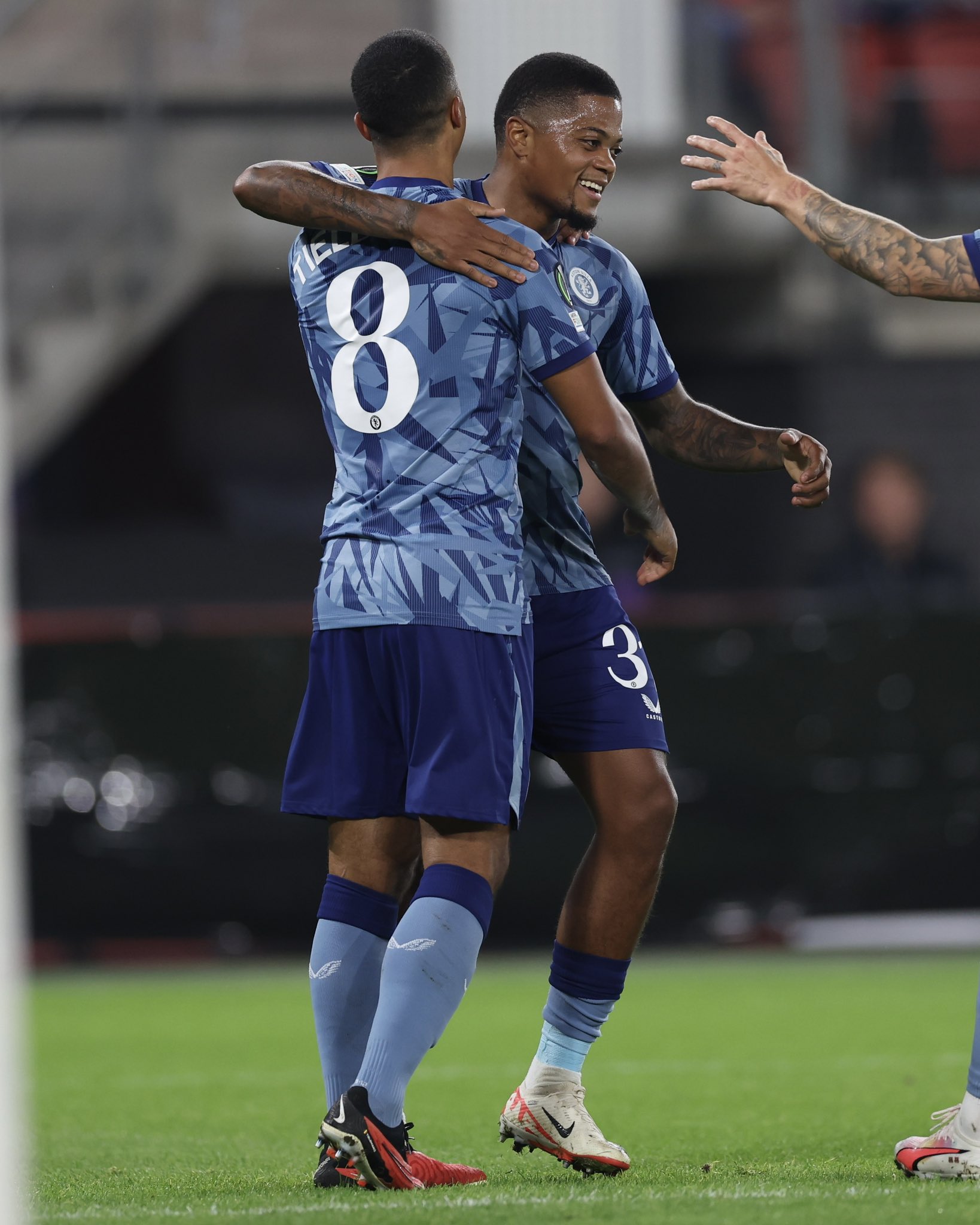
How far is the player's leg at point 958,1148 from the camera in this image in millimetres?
3494

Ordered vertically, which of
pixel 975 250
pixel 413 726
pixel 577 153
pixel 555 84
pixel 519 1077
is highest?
pixel 555 84

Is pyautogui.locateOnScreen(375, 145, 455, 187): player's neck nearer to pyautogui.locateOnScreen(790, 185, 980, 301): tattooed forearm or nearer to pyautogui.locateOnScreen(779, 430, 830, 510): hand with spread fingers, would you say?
pyautogui.locateOnScreen(790, 185, 980, 301): tattooed forearm

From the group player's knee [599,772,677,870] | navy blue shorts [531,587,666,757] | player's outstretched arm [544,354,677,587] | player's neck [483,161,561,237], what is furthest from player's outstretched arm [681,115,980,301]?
player's knee [599,772,677,870]

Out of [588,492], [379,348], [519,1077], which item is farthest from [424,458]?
[588,492]

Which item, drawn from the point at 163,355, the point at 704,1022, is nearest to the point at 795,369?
the point at 163,355

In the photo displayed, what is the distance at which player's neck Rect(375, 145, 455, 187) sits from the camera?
370cm

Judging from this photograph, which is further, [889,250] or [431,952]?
[889,250]

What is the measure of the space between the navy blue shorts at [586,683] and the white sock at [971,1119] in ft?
3.18

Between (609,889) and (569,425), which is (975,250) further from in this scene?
(609,889)

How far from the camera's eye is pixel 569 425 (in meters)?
4.05

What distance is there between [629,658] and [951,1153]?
1.20 meters

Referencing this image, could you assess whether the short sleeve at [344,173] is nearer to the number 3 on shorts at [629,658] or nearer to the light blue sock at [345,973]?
the number 3 on shorts at [629,658]

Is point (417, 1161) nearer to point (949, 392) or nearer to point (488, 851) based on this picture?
point (488, 851)

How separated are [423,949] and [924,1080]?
99.4 inches
